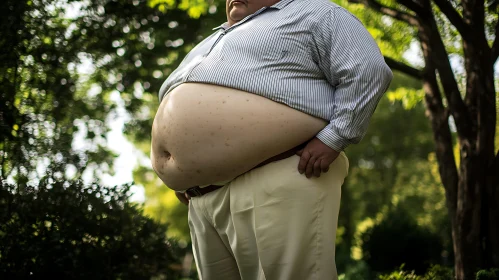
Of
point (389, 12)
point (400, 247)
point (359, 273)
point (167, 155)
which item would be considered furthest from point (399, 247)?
point (167, 155)

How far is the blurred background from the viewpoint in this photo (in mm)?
4887

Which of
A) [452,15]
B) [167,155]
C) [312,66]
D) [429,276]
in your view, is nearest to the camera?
[312,66]

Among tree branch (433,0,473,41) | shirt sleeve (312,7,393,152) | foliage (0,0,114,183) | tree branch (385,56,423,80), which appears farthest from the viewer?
foliage (0,0,114,183)

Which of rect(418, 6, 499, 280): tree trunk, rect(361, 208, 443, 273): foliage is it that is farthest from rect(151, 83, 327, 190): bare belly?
rect(361, 208, 443, 273): foliage

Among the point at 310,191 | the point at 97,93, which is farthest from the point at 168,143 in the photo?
the point at 97,93

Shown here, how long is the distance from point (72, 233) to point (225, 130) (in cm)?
257

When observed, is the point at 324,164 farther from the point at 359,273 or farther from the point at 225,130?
the point at 359,273

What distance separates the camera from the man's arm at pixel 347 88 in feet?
8.66

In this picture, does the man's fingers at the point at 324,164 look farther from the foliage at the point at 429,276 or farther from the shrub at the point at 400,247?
the shrub at the point at 400,247

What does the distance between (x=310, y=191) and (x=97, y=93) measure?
681 centimetres

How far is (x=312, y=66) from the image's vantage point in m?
2.76

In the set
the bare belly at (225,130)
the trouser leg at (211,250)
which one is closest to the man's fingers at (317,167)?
the bare belly at (225,130)

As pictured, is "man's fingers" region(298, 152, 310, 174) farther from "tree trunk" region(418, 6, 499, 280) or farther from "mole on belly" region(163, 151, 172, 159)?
"tree trunk" region(418, 6, 499, 280)

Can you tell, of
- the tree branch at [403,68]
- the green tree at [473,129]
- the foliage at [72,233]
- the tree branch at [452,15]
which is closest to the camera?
the tree branch at [452,15]
